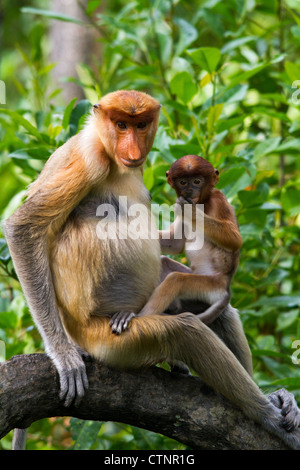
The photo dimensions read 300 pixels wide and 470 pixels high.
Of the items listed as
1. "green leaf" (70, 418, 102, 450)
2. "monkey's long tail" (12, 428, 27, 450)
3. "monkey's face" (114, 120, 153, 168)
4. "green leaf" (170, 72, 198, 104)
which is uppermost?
"green leaf" (170, 72, 198, 104)

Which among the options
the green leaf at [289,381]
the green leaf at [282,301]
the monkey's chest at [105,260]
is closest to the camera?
the monkey's chest at [105,260]

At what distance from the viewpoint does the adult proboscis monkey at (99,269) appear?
9.77 ft

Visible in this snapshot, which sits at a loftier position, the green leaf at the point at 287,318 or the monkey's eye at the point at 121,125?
the monkey's eye at the point at 121,125

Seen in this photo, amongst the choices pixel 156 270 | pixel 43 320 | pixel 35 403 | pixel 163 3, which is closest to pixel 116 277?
pixel 156 270

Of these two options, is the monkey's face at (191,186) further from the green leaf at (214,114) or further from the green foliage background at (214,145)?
the green leaf at (214,114)

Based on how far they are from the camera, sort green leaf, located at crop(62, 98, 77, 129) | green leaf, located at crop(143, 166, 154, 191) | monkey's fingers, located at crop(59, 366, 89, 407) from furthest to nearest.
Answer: green leaf, located at crop(62, 98, 77, 129) → green leaf, located at crop(143, 166, 154, 191) → monkey's fingers, located at crop(59, 366, 89, 407)

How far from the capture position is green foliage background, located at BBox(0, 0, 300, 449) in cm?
388

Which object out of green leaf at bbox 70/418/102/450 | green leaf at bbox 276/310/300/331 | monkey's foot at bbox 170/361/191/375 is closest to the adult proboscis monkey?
monkey's foot at bbox 170/361/191/375

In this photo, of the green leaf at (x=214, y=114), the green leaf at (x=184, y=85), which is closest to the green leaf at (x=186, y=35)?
the green leaf at (x=184, y=85)

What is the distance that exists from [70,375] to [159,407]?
49cm

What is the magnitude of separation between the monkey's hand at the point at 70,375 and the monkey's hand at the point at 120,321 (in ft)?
0.74

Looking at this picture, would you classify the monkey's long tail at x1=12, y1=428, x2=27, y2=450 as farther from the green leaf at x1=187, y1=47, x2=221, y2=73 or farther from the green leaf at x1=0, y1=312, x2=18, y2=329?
the green leaf at x1=187, y1=47, x2=221, y2=73

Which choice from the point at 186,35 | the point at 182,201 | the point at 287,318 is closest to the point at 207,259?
the point at 182,201
